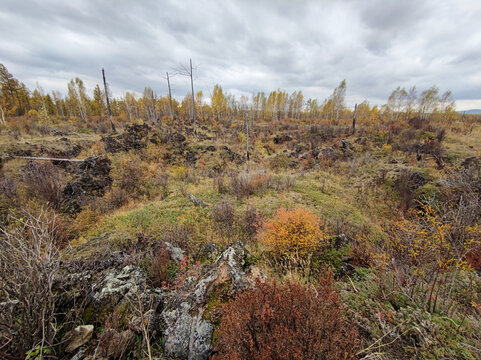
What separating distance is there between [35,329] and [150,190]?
8053mm

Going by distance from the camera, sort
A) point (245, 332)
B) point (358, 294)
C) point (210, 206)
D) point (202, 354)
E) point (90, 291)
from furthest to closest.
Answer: point (210, 206), point (358, 294), point (90, 291), point (202, 354), point (245, 332)

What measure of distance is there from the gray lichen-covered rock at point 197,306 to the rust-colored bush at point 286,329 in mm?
271

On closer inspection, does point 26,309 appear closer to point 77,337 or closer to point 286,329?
point 77,337

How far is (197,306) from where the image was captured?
235cm

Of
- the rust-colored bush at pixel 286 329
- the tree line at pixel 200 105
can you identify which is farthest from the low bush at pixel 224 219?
the tree line at pixel 200 105

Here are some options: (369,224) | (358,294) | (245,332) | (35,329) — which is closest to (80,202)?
(35,329)

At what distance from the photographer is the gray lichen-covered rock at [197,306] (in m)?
2.05

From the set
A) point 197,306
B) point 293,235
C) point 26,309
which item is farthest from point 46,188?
point 293,235

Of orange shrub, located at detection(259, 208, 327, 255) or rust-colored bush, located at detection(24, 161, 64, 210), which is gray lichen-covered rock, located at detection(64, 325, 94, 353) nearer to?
orange shrub, located at detection(259, 208, 327, 255)

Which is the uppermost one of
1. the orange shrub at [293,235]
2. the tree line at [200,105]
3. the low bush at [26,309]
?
the tree line at [200,105]

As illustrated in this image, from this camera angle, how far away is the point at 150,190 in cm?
940

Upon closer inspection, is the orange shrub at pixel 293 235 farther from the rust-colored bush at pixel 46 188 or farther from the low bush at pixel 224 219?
the rust-colored bush at pixel 46 188

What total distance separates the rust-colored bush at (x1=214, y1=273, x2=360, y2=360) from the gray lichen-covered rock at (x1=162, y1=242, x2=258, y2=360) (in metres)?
0.27

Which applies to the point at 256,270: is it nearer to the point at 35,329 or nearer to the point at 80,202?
the point at 35,329
